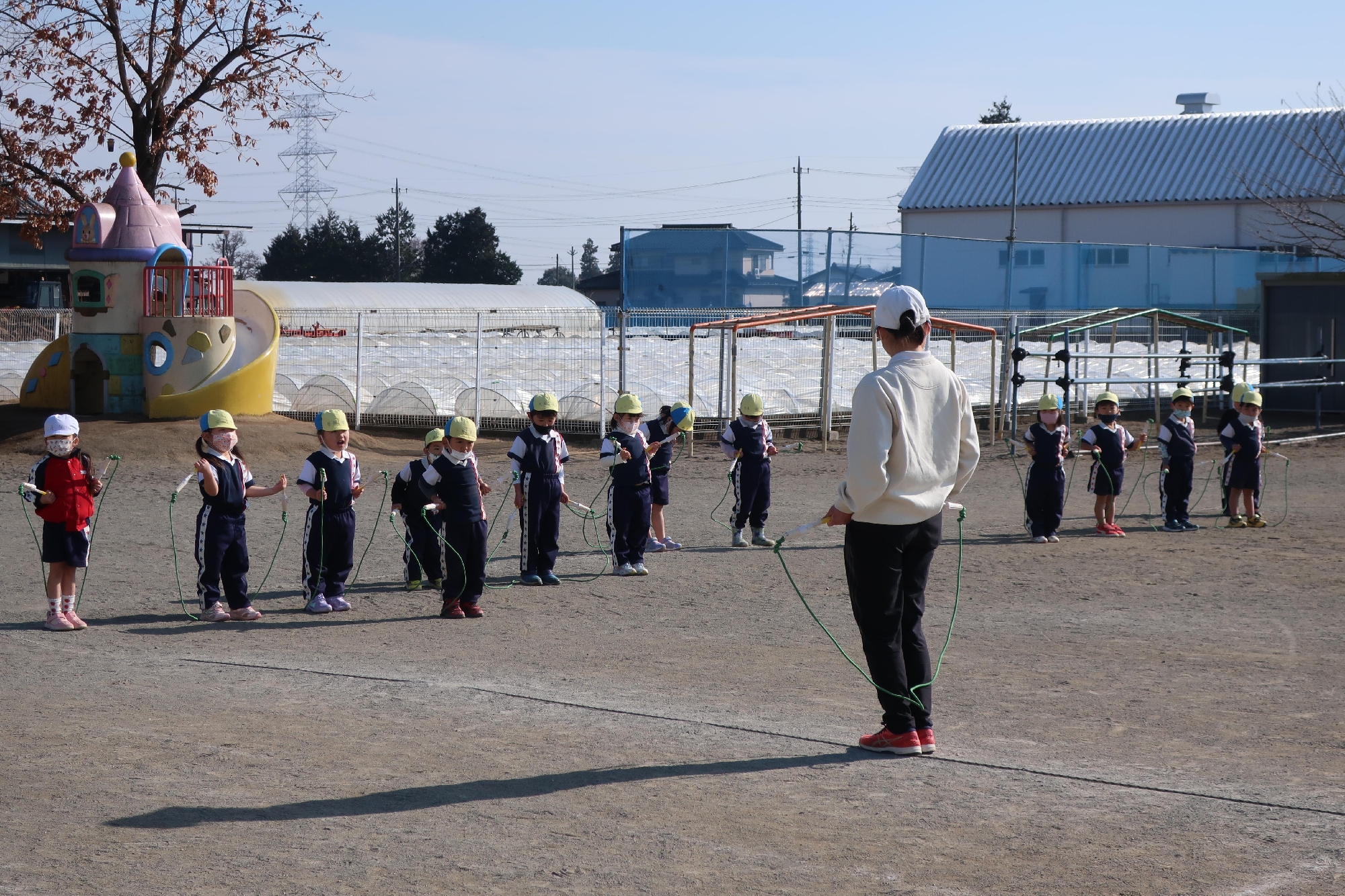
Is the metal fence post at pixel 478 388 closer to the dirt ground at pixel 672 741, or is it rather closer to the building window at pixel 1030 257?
the dirt ground at pixel 672 741

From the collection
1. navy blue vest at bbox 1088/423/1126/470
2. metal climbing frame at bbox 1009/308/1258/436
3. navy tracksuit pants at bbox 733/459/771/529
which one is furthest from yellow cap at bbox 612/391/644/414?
metal climbing frame at bbox 1009/308/1258/436

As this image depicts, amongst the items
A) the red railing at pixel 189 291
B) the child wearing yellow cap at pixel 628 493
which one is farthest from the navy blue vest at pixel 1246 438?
the red railing at pixel 189 291

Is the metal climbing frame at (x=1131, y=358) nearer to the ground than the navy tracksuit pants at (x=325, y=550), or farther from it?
farther from it

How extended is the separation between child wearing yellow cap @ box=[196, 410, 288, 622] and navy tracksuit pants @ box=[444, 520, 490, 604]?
119 cm

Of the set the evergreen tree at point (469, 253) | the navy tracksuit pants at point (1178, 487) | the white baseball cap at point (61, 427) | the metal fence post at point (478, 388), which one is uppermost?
the evergreen tree at point (469, 253)

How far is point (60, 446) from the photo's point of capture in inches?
343

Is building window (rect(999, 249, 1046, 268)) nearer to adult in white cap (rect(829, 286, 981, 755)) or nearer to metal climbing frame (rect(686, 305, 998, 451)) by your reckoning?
metal climbing frame (rect(686, 305, 998, 451))

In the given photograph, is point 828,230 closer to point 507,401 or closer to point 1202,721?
point 507,401

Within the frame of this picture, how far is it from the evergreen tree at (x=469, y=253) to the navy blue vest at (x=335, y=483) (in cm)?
6792

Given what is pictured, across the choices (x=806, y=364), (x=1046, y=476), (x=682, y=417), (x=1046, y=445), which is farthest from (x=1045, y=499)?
(x=806, y=364)

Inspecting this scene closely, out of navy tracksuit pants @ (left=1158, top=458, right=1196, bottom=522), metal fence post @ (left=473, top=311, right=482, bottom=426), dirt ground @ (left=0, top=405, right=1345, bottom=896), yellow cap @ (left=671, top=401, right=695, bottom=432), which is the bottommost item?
dirt ground @ (left=0, top=405, right=1345, bottom=896)

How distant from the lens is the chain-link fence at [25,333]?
95.8 feet

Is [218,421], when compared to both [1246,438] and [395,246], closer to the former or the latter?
[1246,438]

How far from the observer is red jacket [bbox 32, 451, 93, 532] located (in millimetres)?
8602
